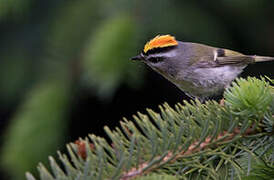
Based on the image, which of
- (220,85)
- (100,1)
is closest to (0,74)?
(100,1)

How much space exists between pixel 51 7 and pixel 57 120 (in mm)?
938

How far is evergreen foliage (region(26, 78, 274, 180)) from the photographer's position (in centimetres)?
120

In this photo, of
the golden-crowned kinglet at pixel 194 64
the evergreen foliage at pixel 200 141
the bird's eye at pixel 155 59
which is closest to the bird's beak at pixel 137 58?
the golden-crowned kinglet at pixel 194 64

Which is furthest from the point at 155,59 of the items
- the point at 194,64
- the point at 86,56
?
the point at 86,56

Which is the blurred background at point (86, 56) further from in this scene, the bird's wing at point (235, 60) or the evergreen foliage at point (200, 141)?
the evergreen foliage at point (200, 141)

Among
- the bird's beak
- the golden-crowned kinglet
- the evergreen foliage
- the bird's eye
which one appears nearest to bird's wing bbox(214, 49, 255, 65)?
the golden-crowned kinglet

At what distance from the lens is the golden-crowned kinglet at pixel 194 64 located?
9.92 feet

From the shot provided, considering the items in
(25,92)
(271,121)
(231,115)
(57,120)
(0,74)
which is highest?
(0,74)

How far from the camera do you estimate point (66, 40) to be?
9.98ft

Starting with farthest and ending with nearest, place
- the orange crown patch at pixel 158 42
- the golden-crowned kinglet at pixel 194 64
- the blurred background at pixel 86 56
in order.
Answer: the golden-crowned kinglet at pixel 194 64, the orange crown patch at pixel 158 42, the blurred background at pixel 86 56

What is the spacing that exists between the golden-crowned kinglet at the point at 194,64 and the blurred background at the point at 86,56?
99 mm

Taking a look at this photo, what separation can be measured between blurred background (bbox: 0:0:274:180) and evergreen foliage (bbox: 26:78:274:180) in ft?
4.41

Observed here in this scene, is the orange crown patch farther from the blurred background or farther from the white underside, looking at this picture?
the white underside

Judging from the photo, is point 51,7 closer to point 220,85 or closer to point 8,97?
point 8,97
